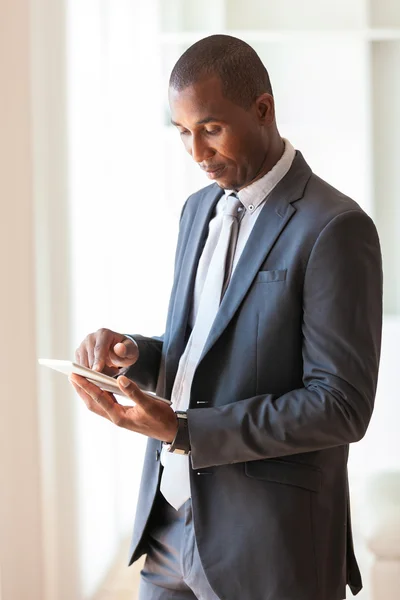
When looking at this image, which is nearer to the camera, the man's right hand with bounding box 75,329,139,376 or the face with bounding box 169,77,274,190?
the face with bounding box 169,77,274,190

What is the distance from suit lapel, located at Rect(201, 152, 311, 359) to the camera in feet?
4.67

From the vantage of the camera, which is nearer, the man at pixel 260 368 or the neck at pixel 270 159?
the man at pixel 260 368

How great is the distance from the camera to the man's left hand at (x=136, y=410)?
132 cm

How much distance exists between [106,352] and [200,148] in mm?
416

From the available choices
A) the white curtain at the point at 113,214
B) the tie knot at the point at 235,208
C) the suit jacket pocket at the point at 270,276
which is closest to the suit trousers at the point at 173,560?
the suit jacket pocket at the point at 270,276

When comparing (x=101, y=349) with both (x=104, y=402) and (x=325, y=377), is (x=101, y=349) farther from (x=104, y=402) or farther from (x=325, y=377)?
(x=325, y=377)

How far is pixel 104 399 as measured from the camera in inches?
53.0

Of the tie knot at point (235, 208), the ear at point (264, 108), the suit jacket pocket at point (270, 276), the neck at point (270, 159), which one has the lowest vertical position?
the suit jacket pocket at point (270, 276)

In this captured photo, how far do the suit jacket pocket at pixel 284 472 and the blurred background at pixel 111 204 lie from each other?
0.89 meters

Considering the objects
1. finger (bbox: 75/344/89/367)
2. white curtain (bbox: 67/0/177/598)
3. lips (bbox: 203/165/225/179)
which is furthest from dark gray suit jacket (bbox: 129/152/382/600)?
white curtain (bbox: 67/0/177/598)

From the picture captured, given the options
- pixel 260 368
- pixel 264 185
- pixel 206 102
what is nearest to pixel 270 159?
pixel 264 185

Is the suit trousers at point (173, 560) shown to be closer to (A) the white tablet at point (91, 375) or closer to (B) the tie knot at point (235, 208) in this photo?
(A) the white tablet at point (91, 375)

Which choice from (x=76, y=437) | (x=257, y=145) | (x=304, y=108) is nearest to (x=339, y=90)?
(x=304, y=108)

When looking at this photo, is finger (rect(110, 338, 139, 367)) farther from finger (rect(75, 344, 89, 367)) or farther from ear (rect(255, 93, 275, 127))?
ear (rect(255, 93, 275, 127))
